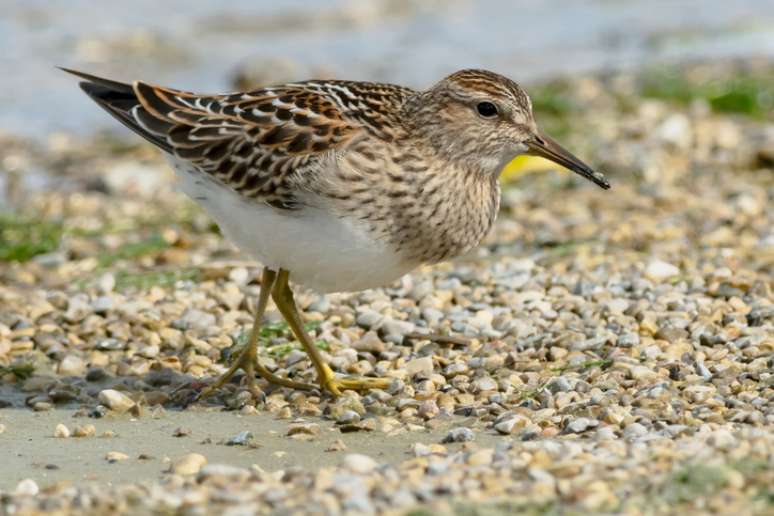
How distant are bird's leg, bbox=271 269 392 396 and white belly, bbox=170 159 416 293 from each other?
314 millimetres

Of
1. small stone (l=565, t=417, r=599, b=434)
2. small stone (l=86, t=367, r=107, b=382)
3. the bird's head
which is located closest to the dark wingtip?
small stone (l=86, t=367, r=107, b=382)

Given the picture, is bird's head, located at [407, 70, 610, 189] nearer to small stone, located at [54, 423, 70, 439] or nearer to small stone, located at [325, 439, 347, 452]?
small stone, located at [325, 439, 347, 452]

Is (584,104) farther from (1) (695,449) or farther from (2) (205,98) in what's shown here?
(1) (695,449)

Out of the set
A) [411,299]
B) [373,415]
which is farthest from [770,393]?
[411,299]

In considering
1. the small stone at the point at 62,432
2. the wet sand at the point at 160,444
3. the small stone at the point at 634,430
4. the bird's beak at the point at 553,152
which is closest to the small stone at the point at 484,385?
the wet sand at the point at 160,444

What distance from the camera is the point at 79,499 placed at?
4895mm

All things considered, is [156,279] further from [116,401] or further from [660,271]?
[660,271]

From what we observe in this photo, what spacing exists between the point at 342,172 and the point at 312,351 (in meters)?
1.04

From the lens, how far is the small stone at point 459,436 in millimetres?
5832

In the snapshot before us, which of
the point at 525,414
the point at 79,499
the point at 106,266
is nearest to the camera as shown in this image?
the point at 79,499

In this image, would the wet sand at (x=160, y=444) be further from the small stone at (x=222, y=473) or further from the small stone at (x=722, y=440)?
the small stone at (x=722, y=440)

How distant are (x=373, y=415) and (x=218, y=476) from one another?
4.68ft

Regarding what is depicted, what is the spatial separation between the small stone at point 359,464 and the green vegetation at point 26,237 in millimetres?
4782

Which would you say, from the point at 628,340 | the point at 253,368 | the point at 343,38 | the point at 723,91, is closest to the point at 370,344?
the point at 253,368
